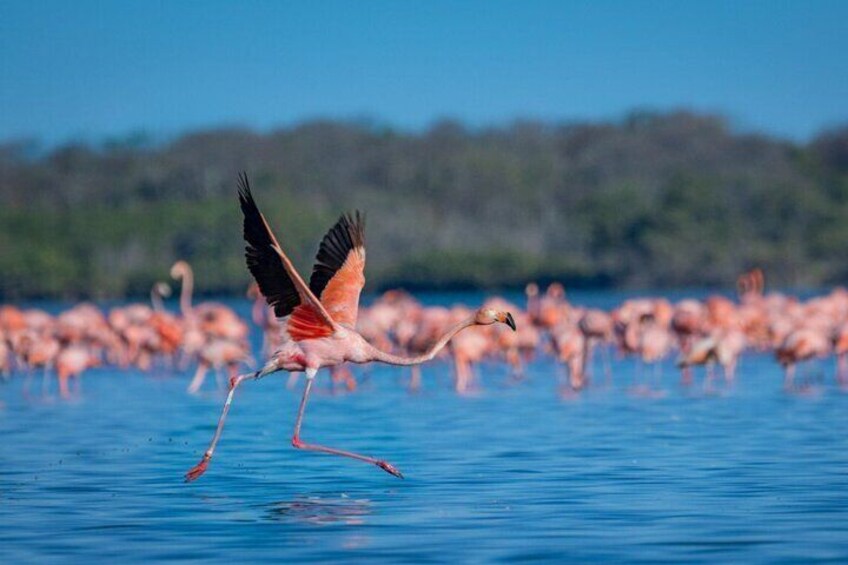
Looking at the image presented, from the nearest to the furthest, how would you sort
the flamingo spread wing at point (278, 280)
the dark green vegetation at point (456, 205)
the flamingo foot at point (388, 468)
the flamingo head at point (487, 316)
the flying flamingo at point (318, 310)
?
the flamingo spread wing at point (278, 280) → the flying flamingo at point (318, 310) → the flamingo foot at point (388, 468) → the flamingo head at point (487, 316) → the dark green vegetation at point (456, 205)

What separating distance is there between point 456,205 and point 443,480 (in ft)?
228

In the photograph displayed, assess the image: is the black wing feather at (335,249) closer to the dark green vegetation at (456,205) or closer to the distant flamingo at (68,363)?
the distant flamingo at (68,363)

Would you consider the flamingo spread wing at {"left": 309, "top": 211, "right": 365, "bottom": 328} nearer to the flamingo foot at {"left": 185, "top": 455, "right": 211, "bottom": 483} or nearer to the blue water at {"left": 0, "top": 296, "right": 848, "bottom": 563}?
the blue water at {"left": 0, "top": 296, "right": 848, "bottom": 563}

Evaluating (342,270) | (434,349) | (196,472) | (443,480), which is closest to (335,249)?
(342,270)

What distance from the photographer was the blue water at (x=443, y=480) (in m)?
8.20

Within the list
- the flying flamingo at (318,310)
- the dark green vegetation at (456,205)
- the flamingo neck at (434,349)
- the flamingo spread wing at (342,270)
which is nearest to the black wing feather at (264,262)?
the flying flamingo at (318,310)

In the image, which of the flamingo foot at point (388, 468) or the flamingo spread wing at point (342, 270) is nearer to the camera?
the flamingo foot at point (388, 468)

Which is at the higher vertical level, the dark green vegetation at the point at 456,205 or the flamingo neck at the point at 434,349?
the dark green vegetation at the point at 456,205

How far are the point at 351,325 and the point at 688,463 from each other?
242cm

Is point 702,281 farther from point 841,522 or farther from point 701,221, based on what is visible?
point 841,522

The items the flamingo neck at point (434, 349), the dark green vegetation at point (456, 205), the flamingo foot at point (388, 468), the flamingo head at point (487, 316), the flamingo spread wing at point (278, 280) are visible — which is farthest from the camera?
the dark green vegetation at point (456, 205)

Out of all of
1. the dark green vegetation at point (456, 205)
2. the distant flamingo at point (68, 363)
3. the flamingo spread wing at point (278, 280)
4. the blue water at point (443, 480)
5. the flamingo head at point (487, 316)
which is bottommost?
the blue water at point (443, 480)

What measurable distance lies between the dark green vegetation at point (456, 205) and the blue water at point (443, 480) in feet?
131

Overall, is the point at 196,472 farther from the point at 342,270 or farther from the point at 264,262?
the point at 342,270
